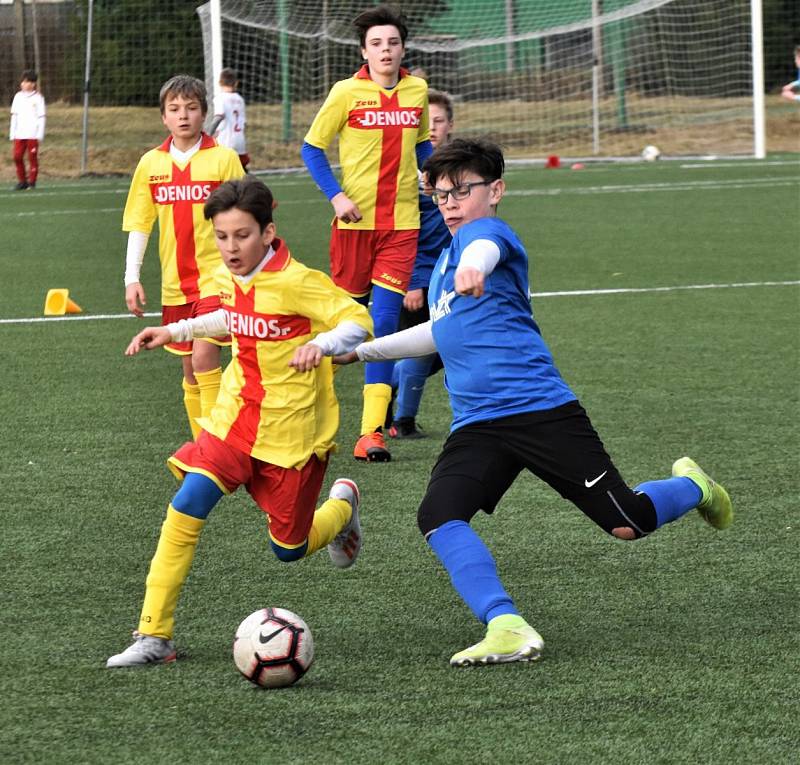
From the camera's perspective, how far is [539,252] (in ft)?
46.7

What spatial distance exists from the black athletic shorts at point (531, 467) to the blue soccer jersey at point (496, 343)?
48 mm

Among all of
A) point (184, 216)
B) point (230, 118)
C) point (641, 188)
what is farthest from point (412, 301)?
point (641, 188)

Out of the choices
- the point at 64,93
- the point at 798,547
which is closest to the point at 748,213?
the point at 798,547

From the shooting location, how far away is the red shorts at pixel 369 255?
23.0 ft

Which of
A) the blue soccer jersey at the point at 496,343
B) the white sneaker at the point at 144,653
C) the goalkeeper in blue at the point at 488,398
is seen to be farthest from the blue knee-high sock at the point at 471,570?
the white sneaker at the point at 144,653

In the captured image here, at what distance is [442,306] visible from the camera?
4242 millimetres

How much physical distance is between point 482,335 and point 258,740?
1329 mm

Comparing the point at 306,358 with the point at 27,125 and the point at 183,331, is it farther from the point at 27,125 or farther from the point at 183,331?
the point at 27,125

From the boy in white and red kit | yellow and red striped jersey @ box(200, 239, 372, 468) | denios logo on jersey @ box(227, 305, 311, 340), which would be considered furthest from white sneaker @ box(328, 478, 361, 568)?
the boy in white and red kit

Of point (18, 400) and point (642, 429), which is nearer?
point (642, 429)

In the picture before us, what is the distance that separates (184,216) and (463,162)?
8.31 ft

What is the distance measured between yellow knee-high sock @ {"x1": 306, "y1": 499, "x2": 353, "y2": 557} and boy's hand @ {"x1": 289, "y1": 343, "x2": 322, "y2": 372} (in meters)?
0.68

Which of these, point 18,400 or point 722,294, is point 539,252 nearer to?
point 722,294

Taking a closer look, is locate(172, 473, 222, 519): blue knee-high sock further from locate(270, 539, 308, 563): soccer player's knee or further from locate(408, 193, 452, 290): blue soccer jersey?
locate(408, 193, 452, 290): blue soccer jersey
